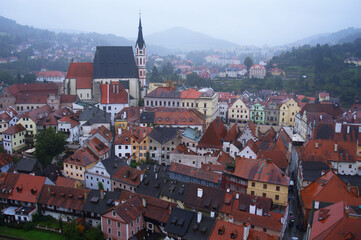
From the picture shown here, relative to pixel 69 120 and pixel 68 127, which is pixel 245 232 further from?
pixel 69 120

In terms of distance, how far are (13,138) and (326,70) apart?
10339 centimetres

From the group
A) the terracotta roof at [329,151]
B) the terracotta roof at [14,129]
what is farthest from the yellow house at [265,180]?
the terracotta roof at [14,129]

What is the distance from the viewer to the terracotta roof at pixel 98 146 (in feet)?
162

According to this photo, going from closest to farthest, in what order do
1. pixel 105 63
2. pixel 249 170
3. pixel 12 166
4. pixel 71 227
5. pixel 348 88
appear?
pixel 71 227 → pixel 249 170 → pixel 12 166 → pixel 105 63 → pixel 348 88

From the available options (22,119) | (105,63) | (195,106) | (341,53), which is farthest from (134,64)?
(341,53)

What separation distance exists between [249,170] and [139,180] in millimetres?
13309

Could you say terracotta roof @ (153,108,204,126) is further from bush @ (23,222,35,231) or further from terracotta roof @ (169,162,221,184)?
bush @ (23,222,35,231)

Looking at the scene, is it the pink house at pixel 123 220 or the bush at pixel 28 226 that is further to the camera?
the bush at pixel 28 226

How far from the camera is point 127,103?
6862 cm

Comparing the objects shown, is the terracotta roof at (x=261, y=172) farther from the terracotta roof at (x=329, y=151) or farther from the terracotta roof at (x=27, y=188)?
the terracotta roof at (x=27, y=188)

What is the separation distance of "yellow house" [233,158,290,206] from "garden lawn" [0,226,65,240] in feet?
70.9

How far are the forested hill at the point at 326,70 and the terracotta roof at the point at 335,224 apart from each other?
73039 millimetres

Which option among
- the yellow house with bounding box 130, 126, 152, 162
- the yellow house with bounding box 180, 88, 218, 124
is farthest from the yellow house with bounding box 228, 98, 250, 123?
the yellow house with bounding box 130, 126, 152, 162

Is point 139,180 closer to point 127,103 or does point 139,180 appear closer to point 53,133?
point 53,133
